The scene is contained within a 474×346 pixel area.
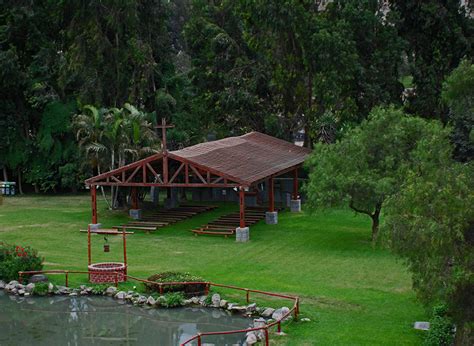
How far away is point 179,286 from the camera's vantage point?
2259cm

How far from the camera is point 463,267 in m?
13.4

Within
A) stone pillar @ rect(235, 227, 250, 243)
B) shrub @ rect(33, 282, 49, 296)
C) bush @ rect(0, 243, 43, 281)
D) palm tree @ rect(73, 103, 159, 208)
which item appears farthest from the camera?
palm tree @ rect(73, 103, 159, 208)

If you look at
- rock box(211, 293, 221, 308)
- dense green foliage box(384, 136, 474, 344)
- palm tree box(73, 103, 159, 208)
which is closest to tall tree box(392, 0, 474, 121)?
palm tree box(73, 103, 159, 208)

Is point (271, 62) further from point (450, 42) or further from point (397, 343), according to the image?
point (397, 343)

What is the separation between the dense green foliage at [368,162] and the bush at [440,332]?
9.51 metres

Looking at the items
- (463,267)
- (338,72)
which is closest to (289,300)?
(463,267)

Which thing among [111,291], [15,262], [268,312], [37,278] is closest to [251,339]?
[268,312]

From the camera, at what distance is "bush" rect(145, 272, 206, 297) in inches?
885

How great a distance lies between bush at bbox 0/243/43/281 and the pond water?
1.13 metres

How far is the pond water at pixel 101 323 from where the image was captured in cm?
1981

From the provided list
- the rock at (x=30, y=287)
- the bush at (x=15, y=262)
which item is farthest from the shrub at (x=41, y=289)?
the bush at (x=15, y=262)

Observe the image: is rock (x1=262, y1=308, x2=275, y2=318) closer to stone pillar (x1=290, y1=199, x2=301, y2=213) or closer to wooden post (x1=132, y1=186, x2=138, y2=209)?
wooden post (x1=132, y1=186, x2=138, y2=209)

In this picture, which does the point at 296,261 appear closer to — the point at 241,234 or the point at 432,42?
the point at 241,234

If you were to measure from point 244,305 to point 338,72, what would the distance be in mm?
22245
